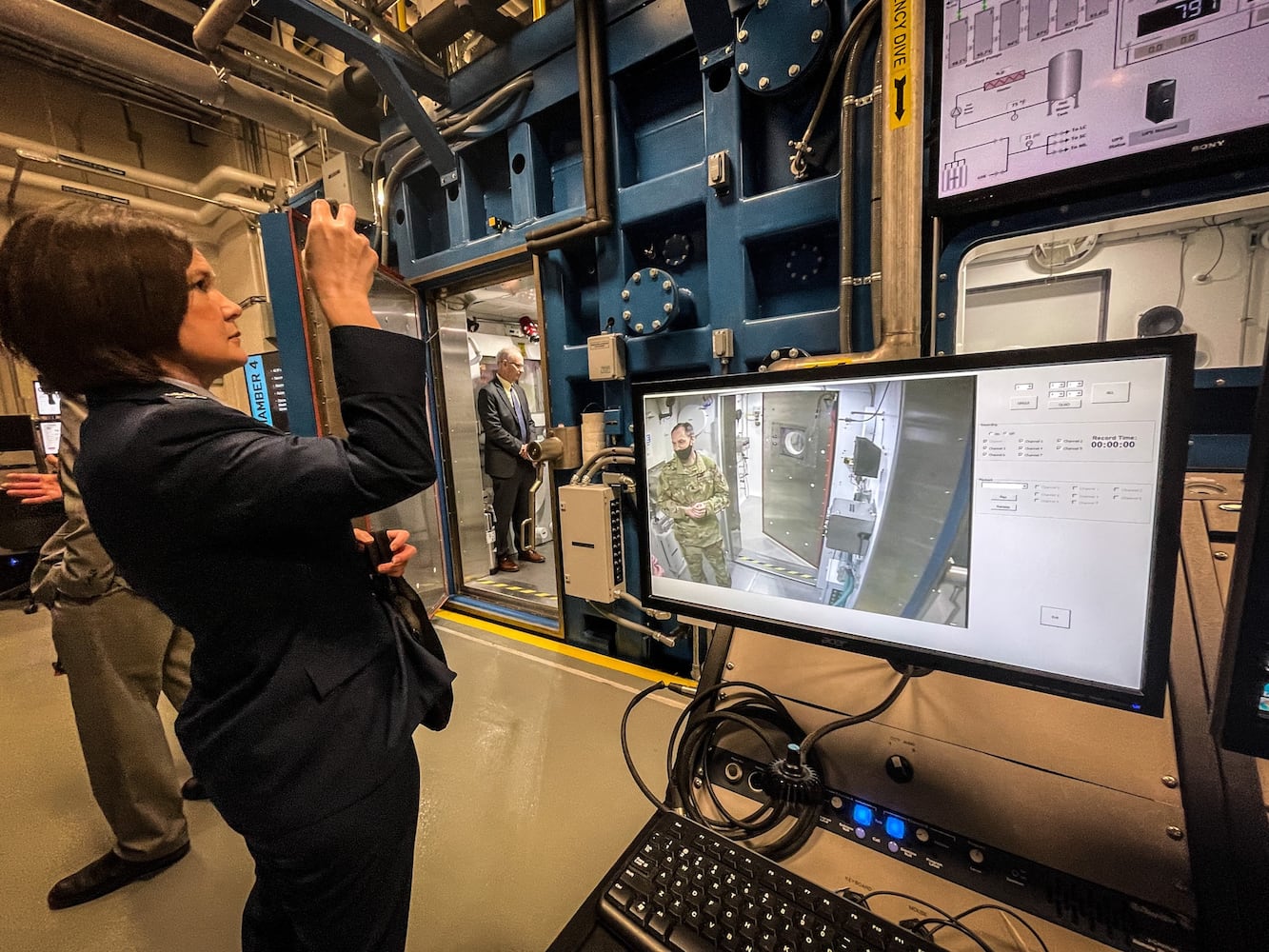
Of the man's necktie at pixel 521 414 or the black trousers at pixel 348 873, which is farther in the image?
the man's necktie at pixel 521 414

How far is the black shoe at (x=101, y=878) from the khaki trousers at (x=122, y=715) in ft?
0.07

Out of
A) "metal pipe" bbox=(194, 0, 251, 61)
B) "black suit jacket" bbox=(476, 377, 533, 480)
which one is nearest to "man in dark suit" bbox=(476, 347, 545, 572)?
"black suit jacket" bbox=(476, 377, 533, 480)

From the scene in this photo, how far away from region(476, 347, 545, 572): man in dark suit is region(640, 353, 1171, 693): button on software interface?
2967 mm

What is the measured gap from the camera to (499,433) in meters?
3.57

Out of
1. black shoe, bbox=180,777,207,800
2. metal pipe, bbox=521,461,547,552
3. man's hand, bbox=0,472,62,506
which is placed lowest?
black shoe, bbox=180,777,207,800

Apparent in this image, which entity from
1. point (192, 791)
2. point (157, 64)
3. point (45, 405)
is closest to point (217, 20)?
point (157, 64)

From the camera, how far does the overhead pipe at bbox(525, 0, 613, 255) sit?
1.72 meters

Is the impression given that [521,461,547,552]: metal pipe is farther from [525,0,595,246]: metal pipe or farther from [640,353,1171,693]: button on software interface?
[640,353,1171,693]: button on software interface

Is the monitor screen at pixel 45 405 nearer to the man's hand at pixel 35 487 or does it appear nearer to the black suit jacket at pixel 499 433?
the black suit jacket at pixel 499 433

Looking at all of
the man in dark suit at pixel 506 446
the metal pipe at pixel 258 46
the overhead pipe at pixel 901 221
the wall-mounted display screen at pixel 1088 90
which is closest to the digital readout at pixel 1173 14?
the wall-mounted display screen at pixel 1088 90

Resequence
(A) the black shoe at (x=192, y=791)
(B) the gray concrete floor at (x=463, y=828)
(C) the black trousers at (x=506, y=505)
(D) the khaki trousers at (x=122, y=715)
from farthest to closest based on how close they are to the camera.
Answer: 1. (C) the black trousers at (x=506, y=505)
2. (A) the black shoe at (x=192, y=791)
3. (D) the khaki trousers at (x=122, y=715)
4. (B) the gray concrete floor at (x=463, y=828)

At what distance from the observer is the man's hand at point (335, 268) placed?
65 centimetres

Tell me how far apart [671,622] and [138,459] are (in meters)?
1.62

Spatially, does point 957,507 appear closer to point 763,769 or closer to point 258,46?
point 763,769
